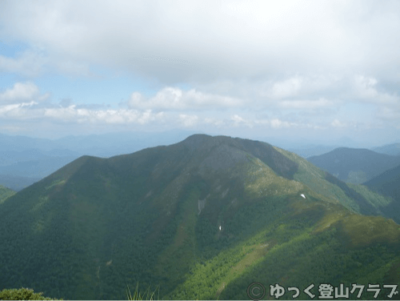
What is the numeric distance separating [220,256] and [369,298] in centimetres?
9065

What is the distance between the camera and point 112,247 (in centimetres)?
19612

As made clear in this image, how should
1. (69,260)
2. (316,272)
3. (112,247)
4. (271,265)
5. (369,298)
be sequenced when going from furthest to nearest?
1. (112,247)
2. (69,260)
3. (271,265)
4. (316,272)
5. (369,298)

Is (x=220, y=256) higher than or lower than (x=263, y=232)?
lower

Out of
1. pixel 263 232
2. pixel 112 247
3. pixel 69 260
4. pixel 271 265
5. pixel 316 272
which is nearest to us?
pixel 316 272

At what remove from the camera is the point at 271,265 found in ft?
404

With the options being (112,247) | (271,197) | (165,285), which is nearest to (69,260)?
(112,247)

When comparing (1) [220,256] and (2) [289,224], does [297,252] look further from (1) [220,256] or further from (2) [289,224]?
(1) [220,256]

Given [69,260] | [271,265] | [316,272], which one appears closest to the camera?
[316,272]

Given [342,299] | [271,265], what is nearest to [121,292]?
[271,265]

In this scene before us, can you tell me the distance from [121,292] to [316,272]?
113 metres

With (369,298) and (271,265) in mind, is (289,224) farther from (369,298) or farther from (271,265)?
(369,298)

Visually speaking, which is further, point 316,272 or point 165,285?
point 165,285

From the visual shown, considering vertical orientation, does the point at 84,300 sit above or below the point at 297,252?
below

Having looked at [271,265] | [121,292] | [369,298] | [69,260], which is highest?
[369,298]
